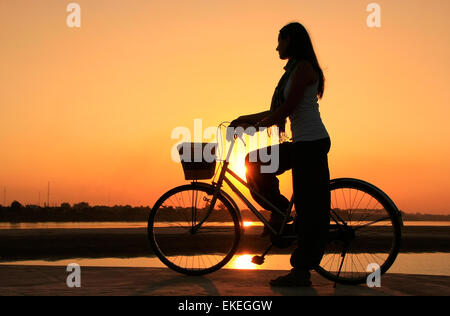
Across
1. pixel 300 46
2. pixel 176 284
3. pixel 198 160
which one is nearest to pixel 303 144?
pixel 300 46

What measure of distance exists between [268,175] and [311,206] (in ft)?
1.68

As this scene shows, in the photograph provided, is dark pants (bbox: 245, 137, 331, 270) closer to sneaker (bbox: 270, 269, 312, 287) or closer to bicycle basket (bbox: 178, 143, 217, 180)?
sneaker (bbox: 270, 269, 312, 287)

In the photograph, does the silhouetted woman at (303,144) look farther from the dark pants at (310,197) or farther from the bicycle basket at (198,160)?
the bicycle basket at (198,160)

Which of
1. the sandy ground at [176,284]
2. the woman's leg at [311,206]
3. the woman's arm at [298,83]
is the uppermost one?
the woman's arm at [298,83]

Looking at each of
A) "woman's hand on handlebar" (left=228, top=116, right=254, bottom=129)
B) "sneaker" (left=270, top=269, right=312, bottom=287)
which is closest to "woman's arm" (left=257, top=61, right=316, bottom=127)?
"woman's hand on handlebar" (left=228, top=116, right=254, bottom=129)

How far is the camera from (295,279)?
491 centimetres

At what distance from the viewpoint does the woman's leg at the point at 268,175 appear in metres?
5.05

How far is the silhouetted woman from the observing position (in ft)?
15.7

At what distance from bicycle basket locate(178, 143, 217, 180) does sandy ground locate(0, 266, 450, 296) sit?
106 cm

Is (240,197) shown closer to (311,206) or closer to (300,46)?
(311,206)

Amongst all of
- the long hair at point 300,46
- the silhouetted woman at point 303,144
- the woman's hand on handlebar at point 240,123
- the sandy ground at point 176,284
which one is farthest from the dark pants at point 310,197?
the long hair at point 300,46

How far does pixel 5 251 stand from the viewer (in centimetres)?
1892
